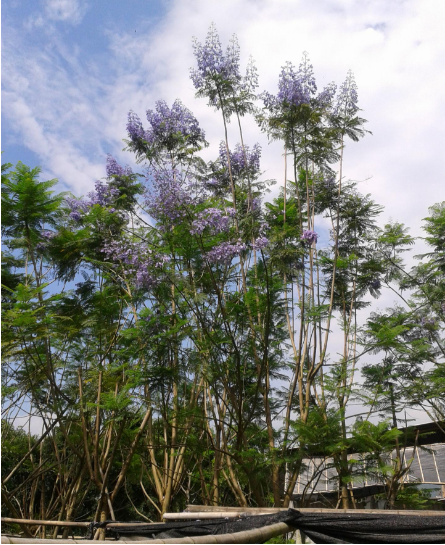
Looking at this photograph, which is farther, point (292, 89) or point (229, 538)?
point (292, 89)

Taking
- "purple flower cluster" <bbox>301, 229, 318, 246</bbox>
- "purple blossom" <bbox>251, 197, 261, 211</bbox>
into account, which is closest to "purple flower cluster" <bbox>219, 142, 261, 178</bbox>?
"purple blossom" <bbox>251, 197, 261, 211</bbox>

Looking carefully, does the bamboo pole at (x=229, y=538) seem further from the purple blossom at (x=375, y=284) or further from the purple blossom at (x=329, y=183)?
the purple blossom at (x=375, y=284)

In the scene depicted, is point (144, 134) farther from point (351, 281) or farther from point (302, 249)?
point (351, 281)

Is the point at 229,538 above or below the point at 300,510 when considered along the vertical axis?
below

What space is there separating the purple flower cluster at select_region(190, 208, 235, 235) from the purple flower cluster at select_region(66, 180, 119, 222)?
2676mm

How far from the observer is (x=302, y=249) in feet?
19.3

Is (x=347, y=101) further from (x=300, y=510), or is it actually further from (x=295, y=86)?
(x=300, y=510)

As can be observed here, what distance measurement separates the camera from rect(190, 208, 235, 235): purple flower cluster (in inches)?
202

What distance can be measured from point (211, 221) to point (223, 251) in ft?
1.17

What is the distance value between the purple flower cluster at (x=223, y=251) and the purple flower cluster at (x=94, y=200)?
108 inches

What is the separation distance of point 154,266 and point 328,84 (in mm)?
3684

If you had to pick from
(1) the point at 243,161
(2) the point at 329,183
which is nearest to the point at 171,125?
(1) the point at 243,161

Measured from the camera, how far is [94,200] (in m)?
7.57

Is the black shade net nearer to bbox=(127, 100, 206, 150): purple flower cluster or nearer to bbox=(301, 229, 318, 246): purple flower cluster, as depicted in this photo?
bbox=(301, 229, 318, 246): purple flower cluster
